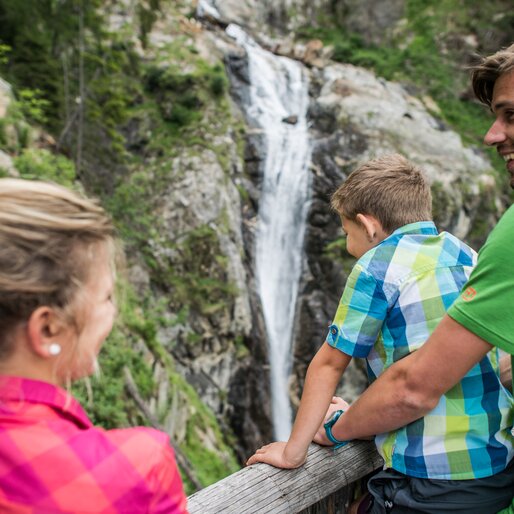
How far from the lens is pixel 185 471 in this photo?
7895 millimetres

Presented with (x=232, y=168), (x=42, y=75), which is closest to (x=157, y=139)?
(x=232, y=168)

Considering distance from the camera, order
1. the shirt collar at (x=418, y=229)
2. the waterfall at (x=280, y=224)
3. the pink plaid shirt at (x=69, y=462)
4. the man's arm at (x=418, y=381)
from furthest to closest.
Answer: the waterfall at (x=280, y=224) → the shirt collar at (x=418, y=229) → the man's arm at (x=418, y=381) → the pink plaid shirt at (x=69, y=462)

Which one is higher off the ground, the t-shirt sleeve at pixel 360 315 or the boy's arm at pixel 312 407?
the t-shirt sleeve at pixel 360 315

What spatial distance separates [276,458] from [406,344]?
68cm

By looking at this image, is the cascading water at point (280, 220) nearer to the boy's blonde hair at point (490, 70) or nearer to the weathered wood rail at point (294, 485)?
the weathered wood rail at point (294, 485)

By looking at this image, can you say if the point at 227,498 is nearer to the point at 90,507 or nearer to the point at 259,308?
the point at 90,507

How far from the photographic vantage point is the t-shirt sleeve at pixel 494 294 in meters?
1.29

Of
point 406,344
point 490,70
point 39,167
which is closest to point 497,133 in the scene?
point 490,70

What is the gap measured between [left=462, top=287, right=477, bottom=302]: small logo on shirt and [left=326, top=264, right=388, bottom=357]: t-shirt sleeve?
14.8 inches

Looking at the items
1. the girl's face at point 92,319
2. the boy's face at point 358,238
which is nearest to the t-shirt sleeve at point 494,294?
the boy's face at point 358,238

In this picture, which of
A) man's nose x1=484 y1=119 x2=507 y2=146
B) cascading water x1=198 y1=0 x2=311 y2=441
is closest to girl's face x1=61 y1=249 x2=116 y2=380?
man's nose x1=484 y1=119 x2=507 y2=146

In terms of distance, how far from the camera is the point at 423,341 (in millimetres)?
1663

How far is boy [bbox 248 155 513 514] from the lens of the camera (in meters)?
1.60

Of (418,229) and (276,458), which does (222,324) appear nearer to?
(276,458)
